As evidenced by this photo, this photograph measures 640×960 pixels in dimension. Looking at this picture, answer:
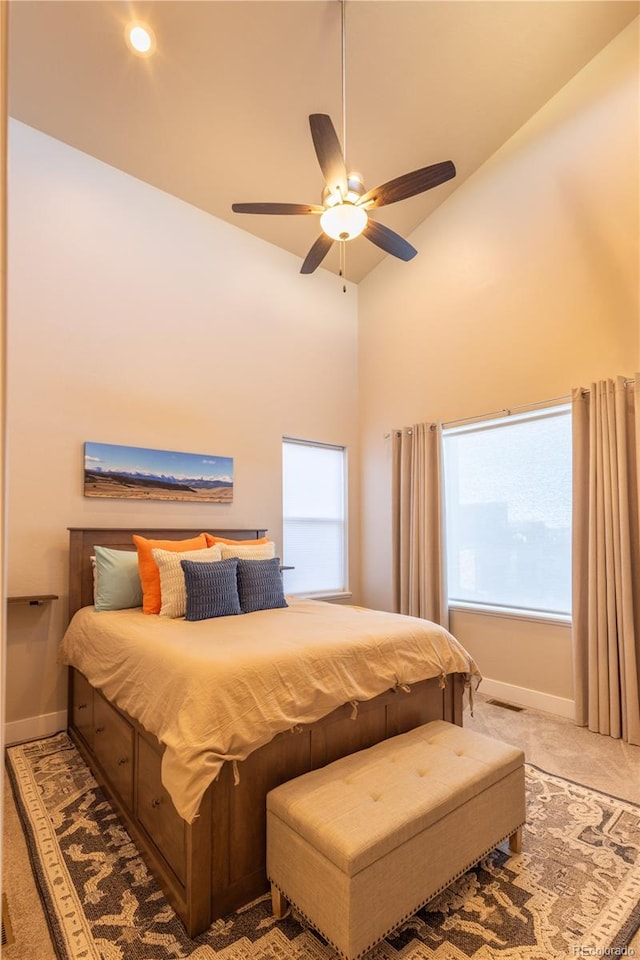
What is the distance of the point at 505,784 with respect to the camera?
188 cm

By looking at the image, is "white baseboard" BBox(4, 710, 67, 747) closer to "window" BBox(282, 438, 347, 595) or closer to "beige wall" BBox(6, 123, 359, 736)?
"beige wall" BBox(6, 123, 359, 736)

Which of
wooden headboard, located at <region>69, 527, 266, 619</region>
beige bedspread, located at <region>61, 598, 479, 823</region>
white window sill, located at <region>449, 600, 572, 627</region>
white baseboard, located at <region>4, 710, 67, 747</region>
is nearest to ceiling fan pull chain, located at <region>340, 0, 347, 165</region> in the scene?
beige bedspread, located at <region>61, 598, 479, 823</region>

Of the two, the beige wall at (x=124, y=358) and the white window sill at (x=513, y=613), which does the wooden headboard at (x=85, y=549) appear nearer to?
the beige wall at (x=124, y=358)

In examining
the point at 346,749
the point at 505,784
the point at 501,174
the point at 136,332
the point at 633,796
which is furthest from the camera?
the point at 501,174

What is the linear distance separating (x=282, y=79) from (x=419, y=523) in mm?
3375

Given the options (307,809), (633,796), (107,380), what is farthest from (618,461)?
(107,380)

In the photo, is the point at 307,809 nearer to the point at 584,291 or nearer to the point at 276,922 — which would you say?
the point at 276,922

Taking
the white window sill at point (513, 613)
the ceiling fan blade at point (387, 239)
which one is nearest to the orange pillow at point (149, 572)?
the ceiling fan blade at point (387, 239)

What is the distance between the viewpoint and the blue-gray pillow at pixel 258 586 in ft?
9.84

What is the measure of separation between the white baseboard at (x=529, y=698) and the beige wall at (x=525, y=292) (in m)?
0.04

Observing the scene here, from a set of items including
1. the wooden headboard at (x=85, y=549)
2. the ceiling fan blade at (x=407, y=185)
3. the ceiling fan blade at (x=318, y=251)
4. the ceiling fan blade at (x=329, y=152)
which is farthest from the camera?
the wooden headboard at (x=85, y=549)

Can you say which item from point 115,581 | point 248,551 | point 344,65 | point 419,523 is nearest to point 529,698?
point 419,523

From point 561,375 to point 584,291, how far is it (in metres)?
0.58

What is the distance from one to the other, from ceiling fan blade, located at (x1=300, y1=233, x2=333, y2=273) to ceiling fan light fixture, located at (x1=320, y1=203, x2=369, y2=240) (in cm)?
25
